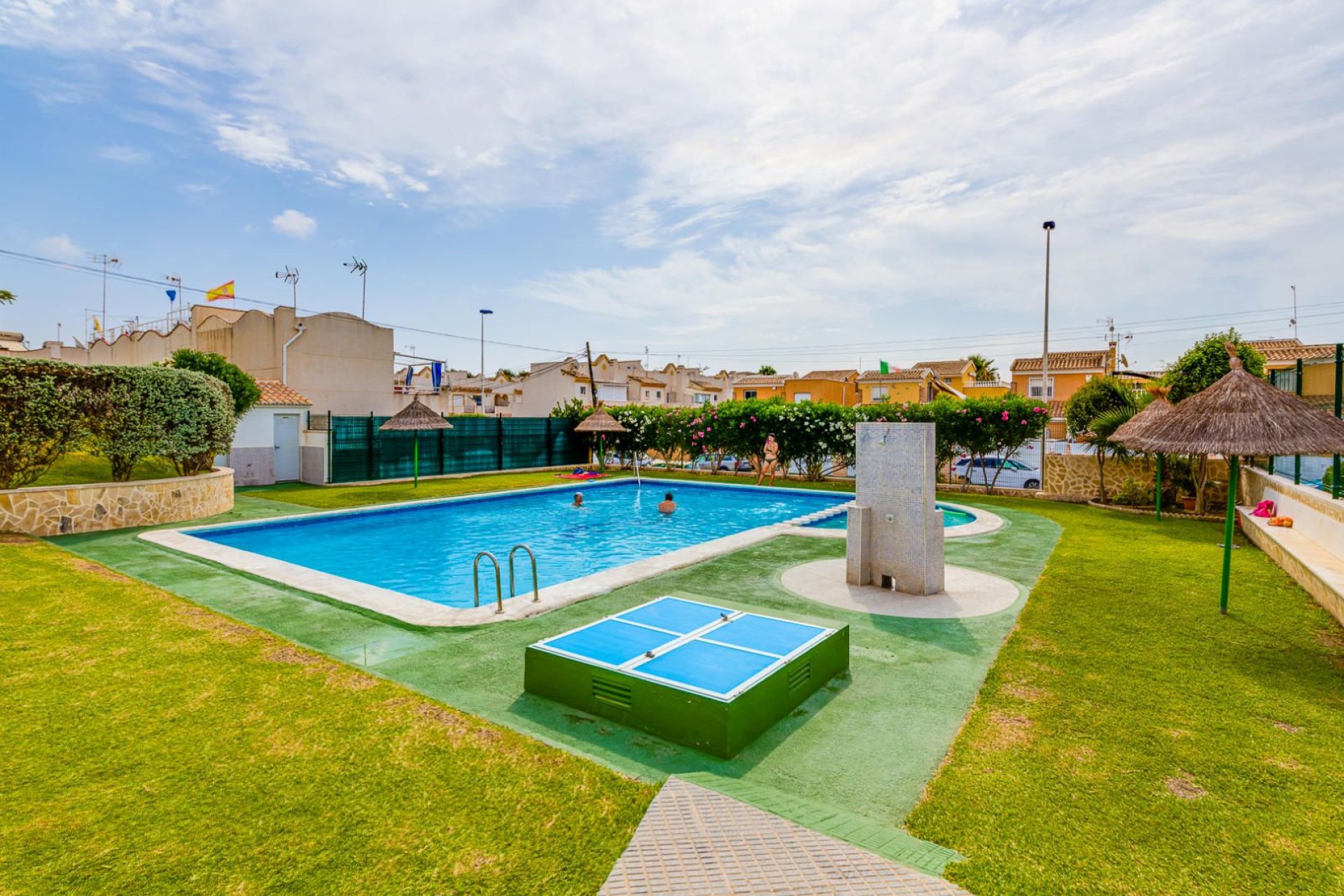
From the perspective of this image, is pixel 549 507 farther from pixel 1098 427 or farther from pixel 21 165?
pixel 21 165

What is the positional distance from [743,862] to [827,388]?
5276 cm

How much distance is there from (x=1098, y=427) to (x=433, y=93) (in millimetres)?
16557

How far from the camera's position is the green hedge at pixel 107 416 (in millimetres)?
10539

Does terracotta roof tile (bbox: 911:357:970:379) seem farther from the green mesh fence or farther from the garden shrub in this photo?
the garden shrub

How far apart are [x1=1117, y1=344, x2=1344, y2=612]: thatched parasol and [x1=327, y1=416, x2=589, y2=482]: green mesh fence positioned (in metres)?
20.2

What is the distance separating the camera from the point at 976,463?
60.3 ft

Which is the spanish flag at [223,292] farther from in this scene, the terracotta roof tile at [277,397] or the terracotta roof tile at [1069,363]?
the terracotta roof tile at [1069,363]

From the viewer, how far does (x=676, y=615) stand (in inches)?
226

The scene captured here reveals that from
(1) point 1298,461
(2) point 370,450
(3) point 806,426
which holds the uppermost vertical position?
(3) point 806,426

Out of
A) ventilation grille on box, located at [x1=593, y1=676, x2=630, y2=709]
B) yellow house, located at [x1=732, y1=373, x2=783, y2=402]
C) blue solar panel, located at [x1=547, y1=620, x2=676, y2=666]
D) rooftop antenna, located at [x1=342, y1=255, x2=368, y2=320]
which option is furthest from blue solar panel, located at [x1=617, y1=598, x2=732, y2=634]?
yellow house, located at [x1=732, y1=373, x2=783, y2=402]

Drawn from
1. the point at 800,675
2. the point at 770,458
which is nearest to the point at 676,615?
the point at 800,675

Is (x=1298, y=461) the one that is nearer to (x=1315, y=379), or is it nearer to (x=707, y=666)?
(x=1315, y=379)

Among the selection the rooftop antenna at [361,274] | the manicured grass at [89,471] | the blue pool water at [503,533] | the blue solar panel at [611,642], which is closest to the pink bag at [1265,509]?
the blue pool water at [503,533]

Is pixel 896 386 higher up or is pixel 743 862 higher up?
pixel 896 386
